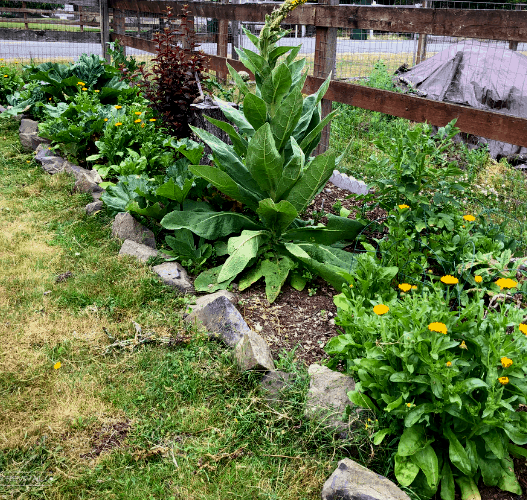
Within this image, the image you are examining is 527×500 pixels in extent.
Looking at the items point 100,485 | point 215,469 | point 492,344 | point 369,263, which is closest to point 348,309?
point 369,263

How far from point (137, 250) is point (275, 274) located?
108 cm

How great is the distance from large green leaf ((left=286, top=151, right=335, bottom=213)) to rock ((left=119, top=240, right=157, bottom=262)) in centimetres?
108

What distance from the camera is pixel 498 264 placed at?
9.47 ft

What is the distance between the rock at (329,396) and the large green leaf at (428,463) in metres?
0.34

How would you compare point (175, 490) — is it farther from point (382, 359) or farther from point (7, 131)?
point (7, 131)

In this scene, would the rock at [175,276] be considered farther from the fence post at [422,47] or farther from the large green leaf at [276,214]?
the fence post at [422,47]

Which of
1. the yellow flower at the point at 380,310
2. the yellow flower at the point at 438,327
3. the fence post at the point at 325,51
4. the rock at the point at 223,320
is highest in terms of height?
the fence post at the point at 325,51

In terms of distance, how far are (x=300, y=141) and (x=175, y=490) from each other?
2.45 m

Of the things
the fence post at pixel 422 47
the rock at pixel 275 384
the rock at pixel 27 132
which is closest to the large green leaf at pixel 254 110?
the rock at pixel 275 384

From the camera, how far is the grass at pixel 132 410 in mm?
2201

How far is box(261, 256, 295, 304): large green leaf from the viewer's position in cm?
329

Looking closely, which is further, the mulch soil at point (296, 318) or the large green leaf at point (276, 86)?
the large green leaf at point (276, 86)

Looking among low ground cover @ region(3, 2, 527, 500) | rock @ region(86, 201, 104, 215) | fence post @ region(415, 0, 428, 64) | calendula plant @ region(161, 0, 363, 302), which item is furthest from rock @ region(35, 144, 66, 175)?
fence post @ region(415, 0, 428, 64)

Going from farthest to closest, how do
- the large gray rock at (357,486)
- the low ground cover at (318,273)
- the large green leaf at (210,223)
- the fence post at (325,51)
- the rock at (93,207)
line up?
the fence post at (325,51) < the rock at (93,207) < the large green leaf at (210,223) < the low ground cover at (318,273) < the large gray rock at (357,486)
